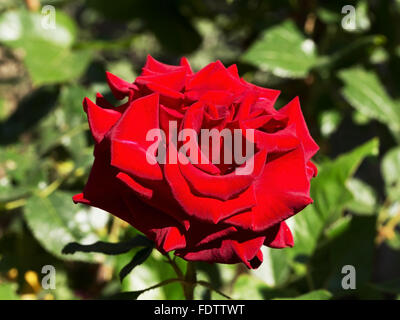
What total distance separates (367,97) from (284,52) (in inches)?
6.7

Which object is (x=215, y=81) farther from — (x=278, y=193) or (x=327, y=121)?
(x=327, y=121)

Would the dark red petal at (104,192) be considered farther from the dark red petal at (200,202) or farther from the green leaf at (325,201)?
the green leaf at (325,201)

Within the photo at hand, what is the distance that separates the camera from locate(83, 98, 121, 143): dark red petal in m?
0.44

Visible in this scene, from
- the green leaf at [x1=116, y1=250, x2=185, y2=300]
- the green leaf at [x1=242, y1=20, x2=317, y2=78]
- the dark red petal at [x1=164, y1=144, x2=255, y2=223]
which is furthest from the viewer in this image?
the green leaf at [x1=242, y1=20, x2=317, y2=78]

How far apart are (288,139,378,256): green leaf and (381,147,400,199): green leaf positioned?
0.32 m

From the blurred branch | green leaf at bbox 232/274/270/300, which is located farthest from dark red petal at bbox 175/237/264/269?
the blurred branch

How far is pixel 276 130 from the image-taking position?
1.48 feet

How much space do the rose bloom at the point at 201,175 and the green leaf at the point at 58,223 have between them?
292mm

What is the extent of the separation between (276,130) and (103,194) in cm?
16

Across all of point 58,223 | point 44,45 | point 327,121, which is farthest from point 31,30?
point 327,121

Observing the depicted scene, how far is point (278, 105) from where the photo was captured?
105 centimetres

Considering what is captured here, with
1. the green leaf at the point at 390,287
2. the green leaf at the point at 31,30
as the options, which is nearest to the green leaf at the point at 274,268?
the green leaf at the point at 390,287

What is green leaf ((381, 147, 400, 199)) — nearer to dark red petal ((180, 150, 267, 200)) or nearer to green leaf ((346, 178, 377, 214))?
green leaf ((346, 178, 377, 214))

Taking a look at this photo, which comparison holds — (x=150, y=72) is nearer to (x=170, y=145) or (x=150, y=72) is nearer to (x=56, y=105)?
(x=170, y=145)
